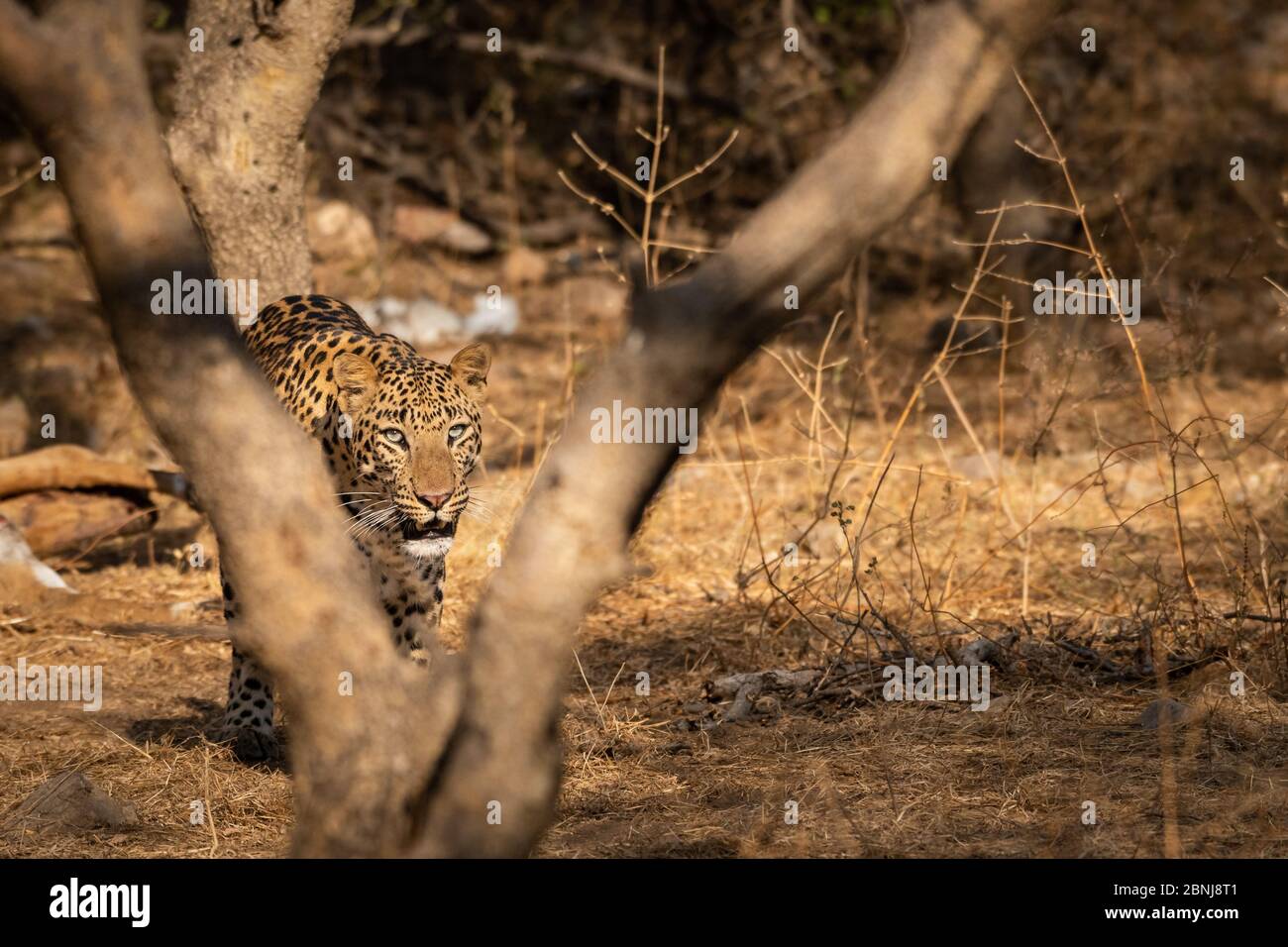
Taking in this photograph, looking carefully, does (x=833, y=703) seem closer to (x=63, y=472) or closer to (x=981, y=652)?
(x=981, y=652)

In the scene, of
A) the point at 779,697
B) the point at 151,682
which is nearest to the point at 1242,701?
the point at 779,697

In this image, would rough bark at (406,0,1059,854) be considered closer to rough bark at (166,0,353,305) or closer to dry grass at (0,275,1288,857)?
dry grass at (0,275,1288,857)

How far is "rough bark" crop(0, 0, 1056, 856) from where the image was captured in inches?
116

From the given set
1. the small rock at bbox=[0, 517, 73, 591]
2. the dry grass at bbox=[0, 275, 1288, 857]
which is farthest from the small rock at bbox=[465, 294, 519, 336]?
the small rock at bbox=[0, 517, 73, 591]

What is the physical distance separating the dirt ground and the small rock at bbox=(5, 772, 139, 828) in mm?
49

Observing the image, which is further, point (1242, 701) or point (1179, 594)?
point (1179, 594)

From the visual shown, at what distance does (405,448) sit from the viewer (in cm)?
524

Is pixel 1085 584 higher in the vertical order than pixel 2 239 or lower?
lower

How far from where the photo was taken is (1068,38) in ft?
44.6

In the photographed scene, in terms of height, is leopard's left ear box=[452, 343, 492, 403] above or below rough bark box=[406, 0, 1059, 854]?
above

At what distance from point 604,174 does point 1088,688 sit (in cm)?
913
